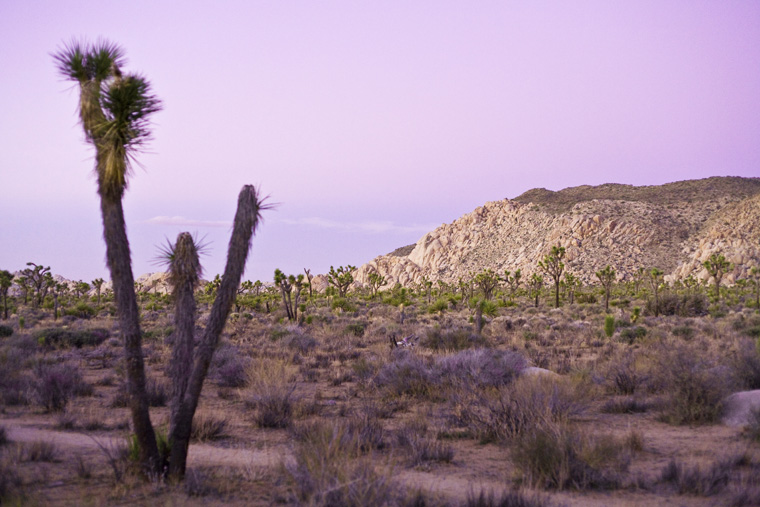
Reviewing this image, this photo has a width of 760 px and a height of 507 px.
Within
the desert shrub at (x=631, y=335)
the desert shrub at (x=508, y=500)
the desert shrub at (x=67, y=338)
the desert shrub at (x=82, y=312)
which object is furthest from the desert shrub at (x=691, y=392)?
the desert shrub at (x=82, y=312)

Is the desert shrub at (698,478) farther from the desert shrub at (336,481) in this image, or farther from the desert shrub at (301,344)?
the desert shrub at (301,344)

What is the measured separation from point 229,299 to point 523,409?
16.4ft

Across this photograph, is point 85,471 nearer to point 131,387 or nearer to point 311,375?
point 131,387

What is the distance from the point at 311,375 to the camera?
14.8m

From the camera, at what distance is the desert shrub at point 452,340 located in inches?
741

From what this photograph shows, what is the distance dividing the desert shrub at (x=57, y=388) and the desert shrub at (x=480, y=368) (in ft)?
26.8

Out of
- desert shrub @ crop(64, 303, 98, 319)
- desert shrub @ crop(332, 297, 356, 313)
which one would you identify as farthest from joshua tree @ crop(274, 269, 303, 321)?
desert shrub @ crop(64, 303, 98, 319)

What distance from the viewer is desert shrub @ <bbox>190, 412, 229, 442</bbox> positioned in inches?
337

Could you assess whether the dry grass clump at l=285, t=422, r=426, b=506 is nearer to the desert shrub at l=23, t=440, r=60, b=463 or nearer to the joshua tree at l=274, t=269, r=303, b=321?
the desert shrub at l=23, t=440, r=60, b=463

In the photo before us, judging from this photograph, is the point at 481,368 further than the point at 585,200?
No

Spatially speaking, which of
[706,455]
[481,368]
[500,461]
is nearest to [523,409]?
[500,461]

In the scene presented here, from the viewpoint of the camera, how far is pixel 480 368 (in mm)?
12398

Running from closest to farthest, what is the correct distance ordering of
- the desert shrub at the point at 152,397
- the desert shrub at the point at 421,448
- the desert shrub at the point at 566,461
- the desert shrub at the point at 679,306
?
the desert shrub at the point at 566,461, the desert shrub at the point at 421,448, the desert shrub at the point at 152,397, the desert shrub at the point at 679,306

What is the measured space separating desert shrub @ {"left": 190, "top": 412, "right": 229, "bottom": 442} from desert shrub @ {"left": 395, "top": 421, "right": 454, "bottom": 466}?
303cm
